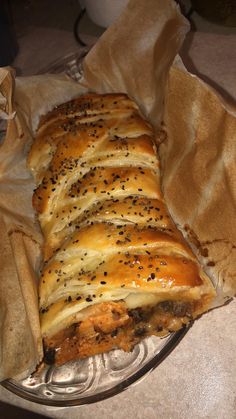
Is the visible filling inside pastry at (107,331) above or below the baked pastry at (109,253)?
below

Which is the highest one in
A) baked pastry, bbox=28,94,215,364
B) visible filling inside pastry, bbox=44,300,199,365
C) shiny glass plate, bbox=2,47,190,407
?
baked pastry, bbox=28,94,215,364

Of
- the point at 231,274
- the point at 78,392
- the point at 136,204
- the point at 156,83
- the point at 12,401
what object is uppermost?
the point at 156,83

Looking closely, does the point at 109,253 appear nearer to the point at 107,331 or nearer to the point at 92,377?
the point at 107,331

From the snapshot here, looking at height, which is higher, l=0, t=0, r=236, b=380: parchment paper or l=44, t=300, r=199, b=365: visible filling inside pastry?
l=0, t=0, r=236, b=380: parchment paper

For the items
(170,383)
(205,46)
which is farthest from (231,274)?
(205,46)

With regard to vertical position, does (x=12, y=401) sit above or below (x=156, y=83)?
below

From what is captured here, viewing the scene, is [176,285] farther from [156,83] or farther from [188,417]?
[156,83]
